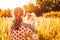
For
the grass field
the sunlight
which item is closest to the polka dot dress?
A: the grass field

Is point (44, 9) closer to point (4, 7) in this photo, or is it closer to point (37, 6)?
point (37, 6)

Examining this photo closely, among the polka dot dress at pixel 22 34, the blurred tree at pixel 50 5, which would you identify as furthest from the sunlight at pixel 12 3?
the polka dot dress at pixel 22 34

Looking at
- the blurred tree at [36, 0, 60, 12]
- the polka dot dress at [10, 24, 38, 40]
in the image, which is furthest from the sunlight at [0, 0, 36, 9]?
the polka dot dress at [10, 24, 38, 40]

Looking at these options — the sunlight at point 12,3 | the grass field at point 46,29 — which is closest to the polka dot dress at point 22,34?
the grass field at point 46,29

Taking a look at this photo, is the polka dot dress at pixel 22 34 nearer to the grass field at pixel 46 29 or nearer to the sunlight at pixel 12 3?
the grass field at pixel 46 29

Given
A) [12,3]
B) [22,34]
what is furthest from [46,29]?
[12,3]

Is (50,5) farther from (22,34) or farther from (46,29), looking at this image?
(22,34)

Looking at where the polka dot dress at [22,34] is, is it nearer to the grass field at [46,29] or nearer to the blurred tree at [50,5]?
the grass field at [46,29]

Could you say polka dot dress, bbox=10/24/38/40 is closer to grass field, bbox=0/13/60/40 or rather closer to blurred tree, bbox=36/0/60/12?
grass field, bbox=0/13/60/40

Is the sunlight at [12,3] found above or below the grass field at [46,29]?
above

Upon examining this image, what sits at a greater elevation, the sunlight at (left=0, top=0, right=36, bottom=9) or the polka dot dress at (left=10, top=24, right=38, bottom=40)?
the sunlight at (left=0, top=0, right=36, bottom=9)

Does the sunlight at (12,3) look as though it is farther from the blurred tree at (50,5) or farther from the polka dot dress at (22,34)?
the polka dot dress at (22,34)

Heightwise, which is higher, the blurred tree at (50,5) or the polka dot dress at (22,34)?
the blurred tree at (50,5)

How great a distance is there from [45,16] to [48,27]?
0.09 meters
